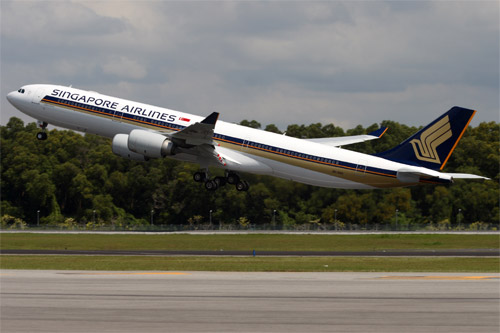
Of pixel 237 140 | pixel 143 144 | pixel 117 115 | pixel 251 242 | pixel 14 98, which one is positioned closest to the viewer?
pixel 143 144

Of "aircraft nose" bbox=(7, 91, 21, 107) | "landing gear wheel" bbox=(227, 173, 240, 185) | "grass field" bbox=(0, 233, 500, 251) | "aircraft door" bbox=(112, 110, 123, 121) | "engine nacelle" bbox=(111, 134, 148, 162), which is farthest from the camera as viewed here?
"grass field" bbox=(0, 233, 500, 251)

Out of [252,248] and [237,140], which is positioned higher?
[237,140]

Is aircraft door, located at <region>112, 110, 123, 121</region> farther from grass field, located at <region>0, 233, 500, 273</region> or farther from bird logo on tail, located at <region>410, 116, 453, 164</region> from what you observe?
bird logo on tail, located at <region>410, 116, 453, 164</region>

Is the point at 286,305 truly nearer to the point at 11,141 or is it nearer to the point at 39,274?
the point at 39,274

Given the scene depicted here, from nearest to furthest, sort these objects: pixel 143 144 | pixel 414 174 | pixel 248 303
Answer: pixel 248 303, pixel 414 174, pixel 143 144

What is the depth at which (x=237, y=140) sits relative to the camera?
2368 inches

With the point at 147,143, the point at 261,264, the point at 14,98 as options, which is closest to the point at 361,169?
the point at 261,264

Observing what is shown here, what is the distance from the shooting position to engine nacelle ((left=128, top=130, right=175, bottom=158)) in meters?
59.0

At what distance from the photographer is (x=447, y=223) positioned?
116438mm

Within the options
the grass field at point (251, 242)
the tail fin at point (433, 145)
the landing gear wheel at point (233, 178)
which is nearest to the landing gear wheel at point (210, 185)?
the landing gear wheel at point (233, 178)

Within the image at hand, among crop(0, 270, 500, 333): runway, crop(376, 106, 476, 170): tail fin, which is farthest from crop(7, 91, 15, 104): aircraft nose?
crop(376, 106, 476, 170): tail fin

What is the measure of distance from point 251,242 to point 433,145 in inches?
1664

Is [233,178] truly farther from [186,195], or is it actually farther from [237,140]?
[186,195]

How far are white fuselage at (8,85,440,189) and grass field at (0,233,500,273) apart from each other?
687cm
